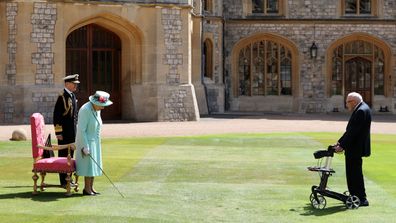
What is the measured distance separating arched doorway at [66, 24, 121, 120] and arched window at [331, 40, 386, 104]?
12361 mm

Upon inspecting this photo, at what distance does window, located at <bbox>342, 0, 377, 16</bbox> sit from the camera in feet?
125

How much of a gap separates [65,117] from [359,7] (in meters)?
27.8

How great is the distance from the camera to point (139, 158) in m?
16.1

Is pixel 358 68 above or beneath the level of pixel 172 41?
beneath

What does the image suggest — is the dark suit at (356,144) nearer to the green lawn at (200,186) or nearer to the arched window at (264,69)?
the green lawn at (200,186)

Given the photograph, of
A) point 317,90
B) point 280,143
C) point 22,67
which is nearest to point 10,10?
point 22,67

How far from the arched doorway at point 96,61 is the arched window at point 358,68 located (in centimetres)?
1236

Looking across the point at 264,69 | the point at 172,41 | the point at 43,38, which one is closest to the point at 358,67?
the point at 264,69

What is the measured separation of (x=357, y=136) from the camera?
1042 centimetres

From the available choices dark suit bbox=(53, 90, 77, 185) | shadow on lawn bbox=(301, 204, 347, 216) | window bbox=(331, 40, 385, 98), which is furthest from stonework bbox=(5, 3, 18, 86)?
shadow on lawn bbox=(301, 204, 347, 216)

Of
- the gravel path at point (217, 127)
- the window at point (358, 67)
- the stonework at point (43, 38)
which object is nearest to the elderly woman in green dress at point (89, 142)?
the gravel path at point (217, 127)

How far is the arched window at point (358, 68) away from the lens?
37938 mm

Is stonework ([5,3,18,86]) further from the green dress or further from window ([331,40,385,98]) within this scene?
window ([331,40,385,98])

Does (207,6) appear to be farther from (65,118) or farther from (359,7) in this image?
(65,118)
